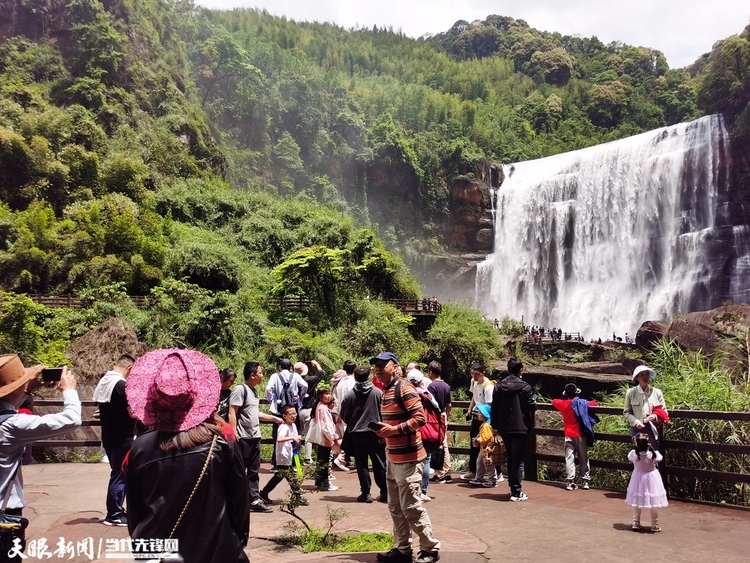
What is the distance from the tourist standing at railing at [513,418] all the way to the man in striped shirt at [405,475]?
8.34ft

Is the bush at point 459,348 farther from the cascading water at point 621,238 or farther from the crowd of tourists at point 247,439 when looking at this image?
the crowd of tourists at point 247,439

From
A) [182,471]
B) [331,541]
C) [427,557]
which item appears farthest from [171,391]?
[331,541]

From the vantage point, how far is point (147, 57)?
43938 millimetres

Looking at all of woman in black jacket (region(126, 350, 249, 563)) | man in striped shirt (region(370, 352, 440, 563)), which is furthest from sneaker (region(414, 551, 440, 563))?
woman in black jacket (region(126, 350, 249, 563))

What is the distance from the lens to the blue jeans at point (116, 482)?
5.69 meters

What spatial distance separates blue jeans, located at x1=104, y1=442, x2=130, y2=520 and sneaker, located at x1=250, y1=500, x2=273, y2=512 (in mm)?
1406

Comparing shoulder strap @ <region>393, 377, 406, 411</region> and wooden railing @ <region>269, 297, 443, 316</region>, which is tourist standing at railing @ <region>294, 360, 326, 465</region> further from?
wooden railing @ <region>269, 297, 443, 316</region>

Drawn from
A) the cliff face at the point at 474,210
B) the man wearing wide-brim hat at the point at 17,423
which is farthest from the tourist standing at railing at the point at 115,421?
the cliff face at the point at 474,210

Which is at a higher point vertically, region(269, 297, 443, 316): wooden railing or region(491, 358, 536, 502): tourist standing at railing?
region(269, 297, 443, 316): wooden railing

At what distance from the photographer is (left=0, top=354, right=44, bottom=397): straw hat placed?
10.6 ft

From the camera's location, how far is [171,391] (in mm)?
2521

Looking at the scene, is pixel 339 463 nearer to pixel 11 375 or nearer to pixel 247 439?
pixel 247 439

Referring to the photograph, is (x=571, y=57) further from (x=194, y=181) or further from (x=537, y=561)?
(x=537, y=561)

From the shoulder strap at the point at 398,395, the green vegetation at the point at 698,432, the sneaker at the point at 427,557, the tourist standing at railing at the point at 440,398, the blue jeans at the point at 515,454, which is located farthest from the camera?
the tourist standing at railing at the point at 440,398
